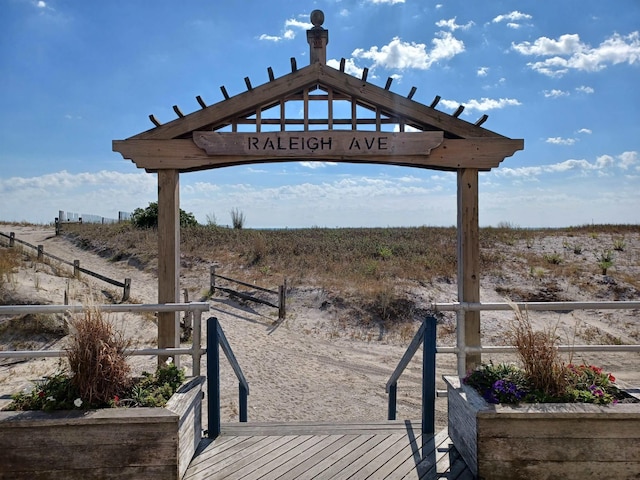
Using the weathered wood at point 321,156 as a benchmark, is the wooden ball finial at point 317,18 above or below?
above

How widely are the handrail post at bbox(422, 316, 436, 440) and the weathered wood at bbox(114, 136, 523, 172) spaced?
213 centimetres

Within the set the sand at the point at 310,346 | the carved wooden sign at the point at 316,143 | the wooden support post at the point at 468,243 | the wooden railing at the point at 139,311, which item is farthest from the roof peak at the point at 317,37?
the sand at the point at 310,346

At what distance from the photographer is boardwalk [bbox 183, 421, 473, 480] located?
143 inches

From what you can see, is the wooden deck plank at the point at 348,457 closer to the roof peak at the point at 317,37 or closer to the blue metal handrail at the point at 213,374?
the blue metal handrail at the point at 213,374

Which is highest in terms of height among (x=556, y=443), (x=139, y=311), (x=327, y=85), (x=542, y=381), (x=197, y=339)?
(x=327, y=85)

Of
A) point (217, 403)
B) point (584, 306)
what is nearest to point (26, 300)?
point (217, 403)

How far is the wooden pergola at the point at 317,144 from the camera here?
526 cm

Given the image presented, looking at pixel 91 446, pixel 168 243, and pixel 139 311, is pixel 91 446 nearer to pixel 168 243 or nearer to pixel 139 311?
pixel 139 311

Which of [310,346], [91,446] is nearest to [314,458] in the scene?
[91,446]

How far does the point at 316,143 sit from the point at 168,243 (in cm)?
218

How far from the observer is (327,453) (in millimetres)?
3963

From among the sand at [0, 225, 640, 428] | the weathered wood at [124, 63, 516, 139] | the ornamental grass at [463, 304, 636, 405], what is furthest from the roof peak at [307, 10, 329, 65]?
the sand at [0, 225, 640, 428]

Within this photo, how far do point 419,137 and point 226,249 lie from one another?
1708 cm

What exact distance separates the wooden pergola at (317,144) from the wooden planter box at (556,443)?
1.85 meters
